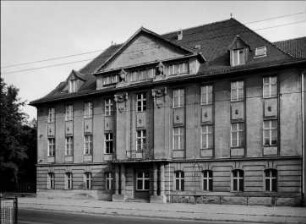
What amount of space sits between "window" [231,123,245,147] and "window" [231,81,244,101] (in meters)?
1.84

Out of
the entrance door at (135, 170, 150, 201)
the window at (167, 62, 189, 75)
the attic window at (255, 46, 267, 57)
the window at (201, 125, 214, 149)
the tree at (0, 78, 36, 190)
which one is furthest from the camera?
the tree at (0, 78, 36, 190)

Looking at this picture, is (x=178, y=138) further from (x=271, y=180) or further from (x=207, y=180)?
(x=271, y=180)

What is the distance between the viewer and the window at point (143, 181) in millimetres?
32906

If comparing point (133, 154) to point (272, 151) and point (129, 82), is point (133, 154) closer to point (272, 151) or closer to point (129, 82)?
point (129, 82)

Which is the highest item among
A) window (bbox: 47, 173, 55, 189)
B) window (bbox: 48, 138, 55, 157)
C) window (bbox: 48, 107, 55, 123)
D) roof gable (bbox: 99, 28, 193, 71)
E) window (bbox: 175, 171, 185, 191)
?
roof gable (bbox: 99, 28, 193, 71)

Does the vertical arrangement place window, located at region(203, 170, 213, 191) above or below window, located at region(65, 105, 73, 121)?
below

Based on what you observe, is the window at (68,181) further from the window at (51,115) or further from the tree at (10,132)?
the tree at (10,132)

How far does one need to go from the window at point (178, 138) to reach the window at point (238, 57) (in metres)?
6.30

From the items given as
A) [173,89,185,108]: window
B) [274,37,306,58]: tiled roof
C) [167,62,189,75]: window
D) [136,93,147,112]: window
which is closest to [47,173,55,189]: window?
[136,93,147,112]: window

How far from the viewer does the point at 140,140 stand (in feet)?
110

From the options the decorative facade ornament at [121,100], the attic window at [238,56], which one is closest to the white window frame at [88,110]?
the decorative facade ornament at [121,100]

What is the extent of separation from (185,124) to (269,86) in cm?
681

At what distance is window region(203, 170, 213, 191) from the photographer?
98.4 ft

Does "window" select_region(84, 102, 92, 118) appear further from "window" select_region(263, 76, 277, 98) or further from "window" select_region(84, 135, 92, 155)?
"window" select_region(263, 76, 277, 98)
